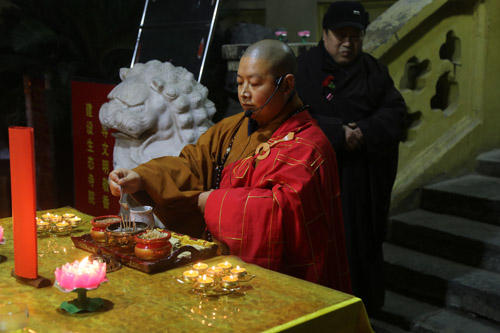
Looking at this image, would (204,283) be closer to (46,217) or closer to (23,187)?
(23,187)

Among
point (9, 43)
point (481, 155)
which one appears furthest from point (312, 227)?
point (9, 43)

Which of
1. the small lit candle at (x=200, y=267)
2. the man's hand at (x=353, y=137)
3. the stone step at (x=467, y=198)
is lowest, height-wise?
the stone step at (x=467, y=198)

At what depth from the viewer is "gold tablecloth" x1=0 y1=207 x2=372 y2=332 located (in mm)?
1984

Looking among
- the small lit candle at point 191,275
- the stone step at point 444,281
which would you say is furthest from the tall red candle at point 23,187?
the stone step at point 444,281

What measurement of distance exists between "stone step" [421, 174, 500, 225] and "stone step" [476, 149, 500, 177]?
0.06 meters

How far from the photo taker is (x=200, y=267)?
93.5 inches

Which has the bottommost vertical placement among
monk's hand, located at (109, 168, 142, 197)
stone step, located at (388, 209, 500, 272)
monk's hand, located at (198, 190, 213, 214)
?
stone step, located at (388, 209, 500, 272)

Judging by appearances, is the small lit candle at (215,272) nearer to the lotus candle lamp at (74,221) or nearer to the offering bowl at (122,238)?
the offering bowl at (122,238)

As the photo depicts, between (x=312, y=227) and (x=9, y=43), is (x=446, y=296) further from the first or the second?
(x=9, y=43)

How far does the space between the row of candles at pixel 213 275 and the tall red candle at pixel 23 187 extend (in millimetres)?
552

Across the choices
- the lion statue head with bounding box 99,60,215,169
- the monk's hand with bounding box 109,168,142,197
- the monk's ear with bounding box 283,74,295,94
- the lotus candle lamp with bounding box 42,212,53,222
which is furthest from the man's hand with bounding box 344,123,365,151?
the lotus candle lamp with bounding box 42,212,53,222

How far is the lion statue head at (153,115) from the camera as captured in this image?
3756 millimetres

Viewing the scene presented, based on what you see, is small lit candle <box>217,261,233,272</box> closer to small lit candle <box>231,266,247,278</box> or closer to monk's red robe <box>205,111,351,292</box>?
small lit candle <box>231,266,247,278</box>

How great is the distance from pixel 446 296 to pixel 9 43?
5786mm
